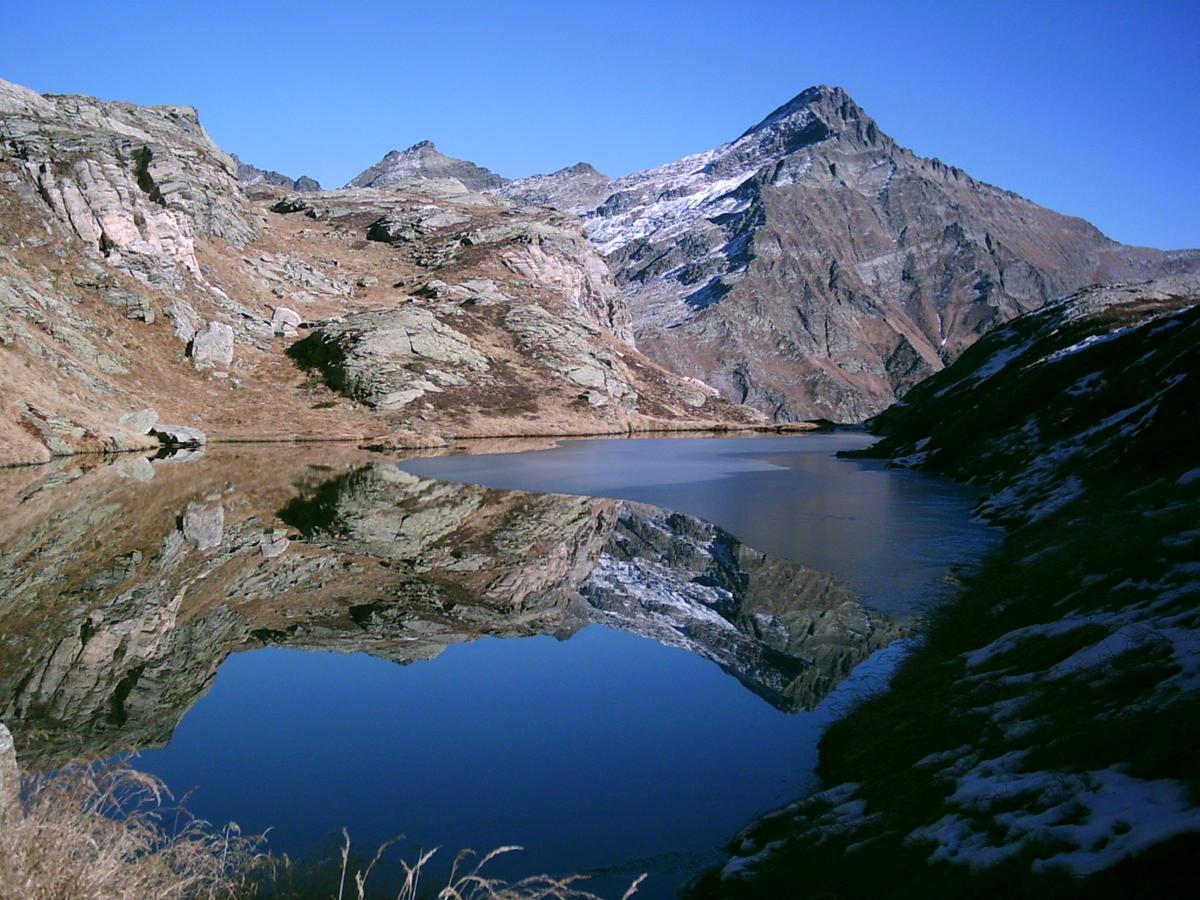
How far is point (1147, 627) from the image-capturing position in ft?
29.6

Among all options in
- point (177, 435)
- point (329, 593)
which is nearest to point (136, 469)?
point (177, 435)

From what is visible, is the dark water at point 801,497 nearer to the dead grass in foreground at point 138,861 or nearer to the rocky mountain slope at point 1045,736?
the rocky mountain slope at point 1045,736

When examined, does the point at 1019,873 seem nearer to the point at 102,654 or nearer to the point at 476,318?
the point at 102,654

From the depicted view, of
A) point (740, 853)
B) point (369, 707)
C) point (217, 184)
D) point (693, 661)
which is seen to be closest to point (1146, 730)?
point (740, 853)

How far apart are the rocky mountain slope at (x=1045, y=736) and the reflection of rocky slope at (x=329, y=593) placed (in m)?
2.77

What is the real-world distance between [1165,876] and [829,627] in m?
11.3

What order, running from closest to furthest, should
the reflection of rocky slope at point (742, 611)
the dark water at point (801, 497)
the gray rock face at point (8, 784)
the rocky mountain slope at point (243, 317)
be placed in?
1. the gray rock face at point (8, 784)
2. the reflection of rocky slope at point (742, 611)
3. the dark water at point (801, 497)
4. the rocky mountain slope at point (243, 317)

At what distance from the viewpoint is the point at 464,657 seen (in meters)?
15.0

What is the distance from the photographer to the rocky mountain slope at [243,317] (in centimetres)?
5850

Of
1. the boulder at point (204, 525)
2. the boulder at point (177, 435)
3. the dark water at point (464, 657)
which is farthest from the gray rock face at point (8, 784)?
the boulder at point (177, 435)

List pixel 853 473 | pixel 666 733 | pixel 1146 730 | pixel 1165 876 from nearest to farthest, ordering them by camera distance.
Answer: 1. pixel 1165 876
2. pixel 1146 730
3. pixel 666 733
4. pixel 853 473

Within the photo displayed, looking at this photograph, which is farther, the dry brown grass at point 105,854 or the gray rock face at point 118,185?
the gray rock face at point 118,185

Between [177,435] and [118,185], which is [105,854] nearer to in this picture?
[177,435]

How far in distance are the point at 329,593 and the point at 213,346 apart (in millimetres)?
61339
